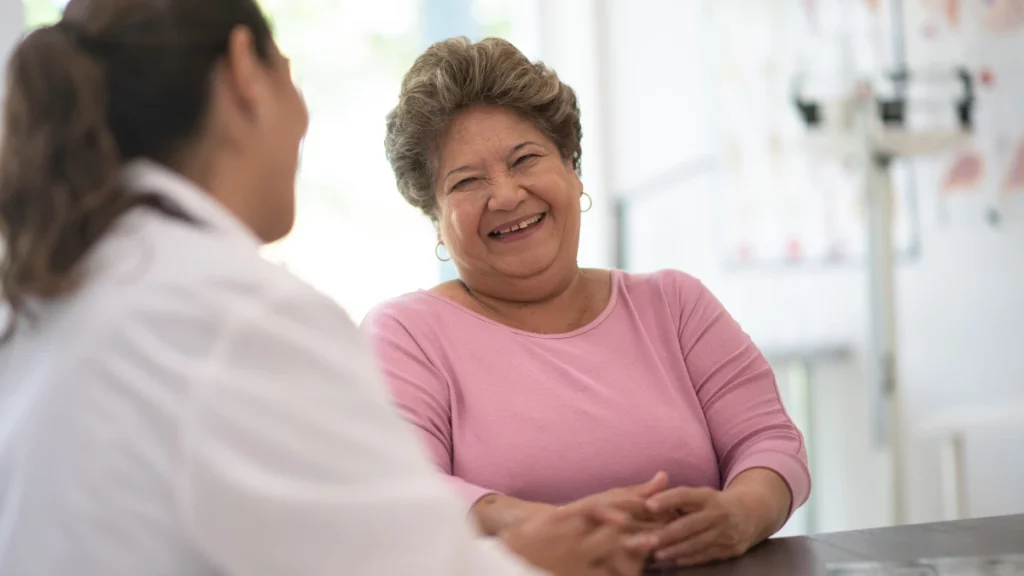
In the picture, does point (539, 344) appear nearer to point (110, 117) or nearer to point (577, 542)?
point (577, 542)

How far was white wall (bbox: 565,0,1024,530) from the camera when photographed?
303cm

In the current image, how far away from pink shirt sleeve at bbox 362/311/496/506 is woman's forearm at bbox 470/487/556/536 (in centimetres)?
4

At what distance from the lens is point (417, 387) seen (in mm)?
1419

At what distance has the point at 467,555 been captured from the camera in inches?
30.0

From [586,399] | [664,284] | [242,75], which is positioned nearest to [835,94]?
[664,284]

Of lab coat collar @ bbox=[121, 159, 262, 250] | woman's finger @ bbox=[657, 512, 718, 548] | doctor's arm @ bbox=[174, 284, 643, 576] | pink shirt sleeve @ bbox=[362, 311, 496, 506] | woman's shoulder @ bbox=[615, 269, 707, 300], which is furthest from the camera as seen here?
woman's shoulder @ bbox=[615, 269, 707, 300]

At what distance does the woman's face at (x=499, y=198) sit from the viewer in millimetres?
1555

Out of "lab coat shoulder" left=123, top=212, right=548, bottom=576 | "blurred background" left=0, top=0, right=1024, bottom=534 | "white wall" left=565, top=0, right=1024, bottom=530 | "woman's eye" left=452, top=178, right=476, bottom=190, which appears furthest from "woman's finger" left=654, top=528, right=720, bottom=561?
"blurred background" left=0, top=0, right=1024, bottom=534

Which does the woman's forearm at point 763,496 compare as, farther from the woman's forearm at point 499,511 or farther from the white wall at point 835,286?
the white wall at point 835,286

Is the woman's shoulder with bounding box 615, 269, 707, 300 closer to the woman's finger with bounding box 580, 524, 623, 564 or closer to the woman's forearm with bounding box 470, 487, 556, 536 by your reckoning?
the woman's forearm with bounding box 470, 487, 556, 536

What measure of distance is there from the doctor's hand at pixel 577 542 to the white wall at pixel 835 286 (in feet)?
6.09

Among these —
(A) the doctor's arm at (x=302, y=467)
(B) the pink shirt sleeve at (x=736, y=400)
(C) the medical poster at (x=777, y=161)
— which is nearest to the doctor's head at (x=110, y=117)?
(A) the doctor's arm at (x=302, y=467)

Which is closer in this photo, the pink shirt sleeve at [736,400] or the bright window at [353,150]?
the pink shirt sleeve at [736,400]

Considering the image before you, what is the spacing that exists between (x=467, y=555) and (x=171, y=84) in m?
0.43
